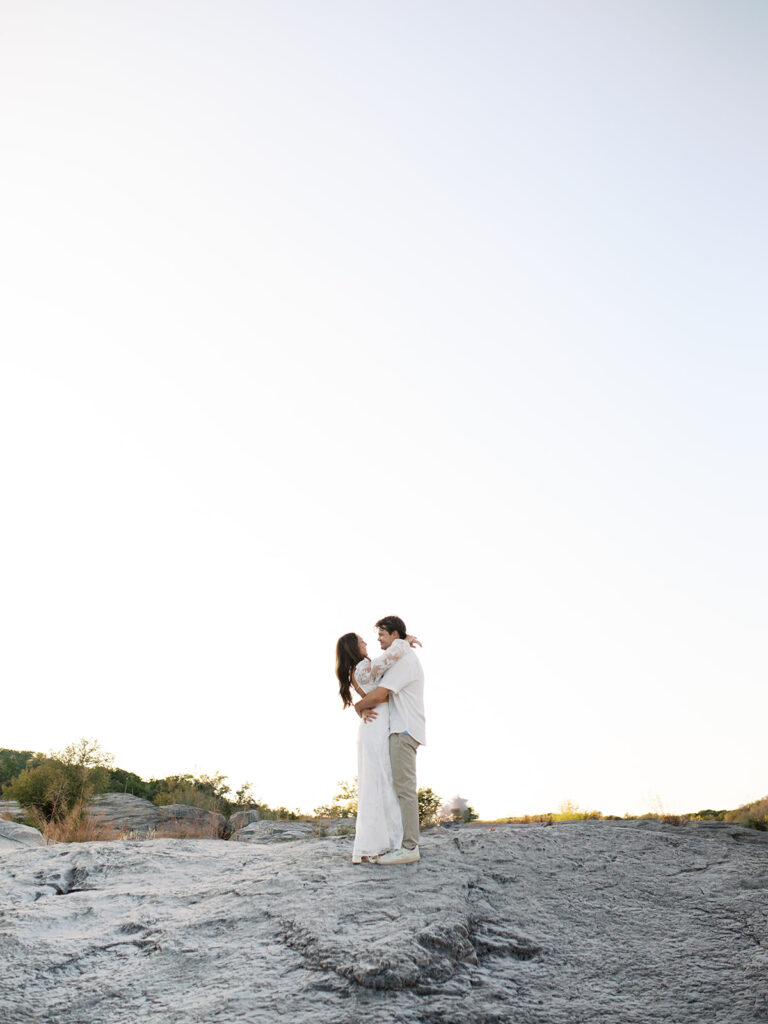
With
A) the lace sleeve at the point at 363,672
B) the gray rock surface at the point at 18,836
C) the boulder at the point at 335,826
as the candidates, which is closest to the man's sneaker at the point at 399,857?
the lace sleeve at the point at 363,672

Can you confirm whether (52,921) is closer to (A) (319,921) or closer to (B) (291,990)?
(A) (319,921)

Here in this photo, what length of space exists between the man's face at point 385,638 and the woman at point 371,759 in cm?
15

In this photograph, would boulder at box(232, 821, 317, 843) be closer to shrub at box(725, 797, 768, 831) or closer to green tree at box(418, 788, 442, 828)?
green tree at box(418, 788, 442, 828)

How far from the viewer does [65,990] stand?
19.5 ft

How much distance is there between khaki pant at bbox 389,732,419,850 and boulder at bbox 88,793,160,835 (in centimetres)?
1131

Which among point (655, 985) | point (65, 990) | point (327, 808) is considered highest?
point (327, 808)

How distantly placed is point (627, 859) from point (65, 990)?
19.6 feet

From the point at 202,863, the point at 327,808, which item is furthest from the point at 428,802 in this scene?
the point at 202,863

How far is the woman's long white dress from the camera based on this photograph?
8.38m

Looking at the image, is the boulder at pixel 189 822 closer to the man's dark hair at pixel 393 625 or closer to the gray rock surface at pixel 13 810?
the gray rock surface at pixel 13 810

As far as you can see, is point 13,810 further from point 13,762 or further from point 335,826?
point 13,762

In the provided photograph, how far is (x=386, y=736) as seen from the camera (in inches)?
344

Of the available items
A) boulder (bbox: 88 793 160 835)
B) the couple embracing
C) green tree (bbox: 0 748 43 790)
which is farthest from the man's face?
green tree (bbox: 0 748 43 790)

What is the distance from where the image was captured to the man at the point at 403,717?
27.6 feet
